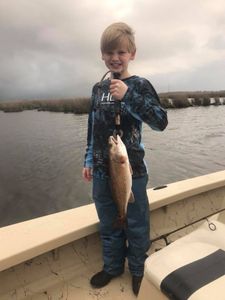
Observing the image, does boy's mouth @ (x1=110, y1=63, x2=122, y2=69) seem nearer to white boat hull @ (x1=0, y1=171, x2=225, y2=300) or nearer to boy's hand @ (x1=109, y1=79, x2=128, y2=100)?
boy's hand @ (x1=109, y1=79, x2=128, y2=100)

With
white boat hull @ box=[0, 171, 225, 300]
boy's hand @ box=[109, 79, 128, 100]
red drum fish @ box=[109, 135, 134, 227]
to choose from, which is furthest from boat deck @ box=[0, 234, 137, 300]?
boy's hand @ box=[109, 79, 128, 100]

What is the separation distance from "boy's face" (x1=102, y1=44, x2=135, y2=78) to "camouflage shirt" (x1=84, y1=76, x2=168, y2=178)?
11 cm

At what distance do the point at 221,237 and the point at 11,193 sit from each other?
9092 mm

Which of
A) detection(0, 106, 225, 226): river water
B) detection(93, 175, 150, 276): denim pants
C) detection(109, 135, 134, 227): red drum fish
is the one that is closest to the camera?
detection(109, 135, 134, 227): red drum fish

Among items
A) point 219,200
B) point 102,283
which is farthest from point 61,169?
point 102,283

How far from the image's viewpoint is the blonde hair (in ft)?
7.52

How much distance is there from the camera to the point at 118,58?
234cm

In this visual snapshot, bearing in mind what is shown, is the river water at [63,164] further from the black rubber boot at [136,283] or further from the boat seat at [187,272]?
the boat seat at [187,272]

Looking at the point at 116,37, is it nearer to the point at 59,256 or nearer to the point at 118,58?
the point at 118,58

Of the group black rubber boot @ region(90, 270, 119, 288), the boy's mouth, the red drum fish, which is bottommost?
black rubber boot @ region(90, 270, 119, 288)

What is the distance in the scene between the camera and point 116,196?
2.38m

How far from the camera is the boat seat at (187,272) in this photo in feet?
5.67

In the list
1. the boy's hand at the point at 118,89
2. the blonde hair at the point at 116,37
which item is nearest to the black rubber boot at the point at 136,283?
the boy's hand at the point at 118,89

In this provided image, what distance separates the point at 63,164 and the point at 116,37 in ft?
38.0
